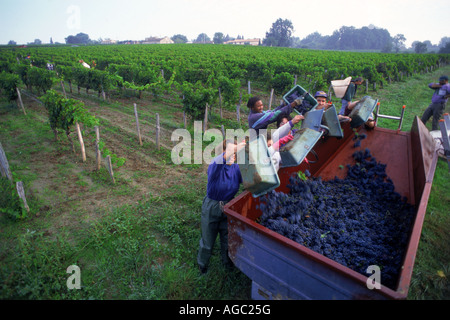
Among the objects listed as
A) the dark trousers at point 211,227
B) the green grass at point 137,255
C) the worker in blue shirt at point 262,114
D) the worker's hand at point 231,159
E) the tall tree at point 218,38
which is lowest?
the green grass at point 137,255

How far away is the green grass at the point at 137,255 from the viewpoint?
9.25ft

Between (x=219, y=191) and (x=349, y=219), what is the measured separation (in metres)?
1.50

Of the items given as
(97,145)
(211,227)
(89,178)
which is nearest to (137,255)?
(211,227)

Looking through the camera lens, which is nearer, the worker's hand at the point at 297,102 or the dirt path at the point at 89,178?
the worker's hand at the point at 297,102

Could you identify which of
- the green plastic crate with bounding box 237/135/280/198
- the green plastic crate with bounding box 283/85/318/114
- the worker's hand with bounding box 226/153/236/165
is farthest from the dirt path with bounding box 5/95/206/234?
the green plastic crate with bounding box 237/135/280/198

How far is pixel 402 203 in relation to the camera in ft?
11.1

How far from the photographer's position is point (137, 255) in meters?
3.32

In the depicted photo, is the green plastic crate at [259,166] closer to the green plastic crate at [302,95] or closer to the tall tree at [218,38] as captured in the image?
the green plastic crate at [302,95]

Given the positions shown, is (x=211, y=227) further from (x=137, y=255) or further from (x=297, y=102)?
(x=297, y=102)

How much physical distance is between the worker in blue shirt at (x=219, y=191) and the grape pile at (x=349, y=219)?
1.36 ft

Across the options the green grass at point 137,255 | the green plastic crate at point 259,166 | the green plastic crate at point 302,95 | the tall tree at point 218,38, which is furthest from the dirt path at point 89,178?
the tall tree at point 218,38
